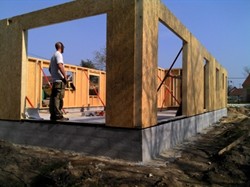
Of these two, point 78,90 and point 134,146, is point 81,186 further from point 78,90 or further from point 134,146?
point 78,90

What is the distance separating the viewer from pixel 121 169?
475 centimetres

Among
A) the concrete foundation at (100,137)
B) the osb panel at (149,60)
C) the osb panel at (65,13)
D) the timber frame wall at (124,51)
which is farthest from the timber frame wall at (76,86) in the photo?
the osb panel at (149,60)

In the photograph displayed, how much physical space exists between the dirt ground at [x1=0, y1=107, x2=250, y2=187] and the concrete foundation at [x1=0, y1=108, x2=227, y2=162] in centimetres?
17

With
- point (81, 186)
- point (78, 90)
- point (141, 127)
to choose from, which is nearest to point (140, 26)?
point (141, 127)

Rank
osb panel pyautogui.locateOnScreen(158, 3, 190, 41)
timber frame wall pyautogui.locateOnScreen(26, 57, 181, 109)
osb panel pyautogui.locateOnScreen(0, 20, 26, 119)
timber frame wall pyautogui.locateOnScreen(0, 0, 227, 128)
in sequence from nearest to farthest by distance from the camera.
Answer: timber frame wall pyautogui.locateOnScreen(0, 0, 227, 128) → osb panel pyautogui.locateOnScreen(158, 3, 190, 41) → osb panel pyautogui.locateOnScreen(0, 20, 26, 119) → timber frame wall pyautogui.locateOnScreen(26, 57, 181, 109)

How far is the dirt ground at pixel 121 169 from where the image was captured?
427 cm

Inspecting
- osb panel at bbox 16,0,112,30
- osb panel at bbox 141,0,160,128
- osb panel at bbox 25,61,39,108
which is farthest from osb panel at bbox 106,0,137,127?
osb panel at bbox 25,61,39,108

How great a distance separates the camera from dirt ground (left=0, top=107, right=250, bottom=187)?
427 centimetres

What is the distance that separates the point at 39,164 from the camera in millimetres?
5121

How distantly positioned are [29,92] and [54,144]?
583 centimetres

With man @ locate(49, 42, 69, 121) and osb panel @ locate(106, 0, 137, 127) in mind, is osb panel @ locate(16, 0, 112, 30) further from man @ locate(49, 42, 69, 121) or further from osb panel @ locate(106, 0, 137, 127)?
man @ locate(49, 42, 69, 121)

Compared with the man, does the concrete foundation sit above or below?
below

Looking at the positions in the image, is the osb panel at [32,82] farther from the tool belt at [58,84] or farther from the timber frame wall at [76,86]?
the tool belt at [58,84]

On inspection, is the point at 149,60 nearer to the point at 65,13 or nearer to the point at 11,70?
the point at 65,13
